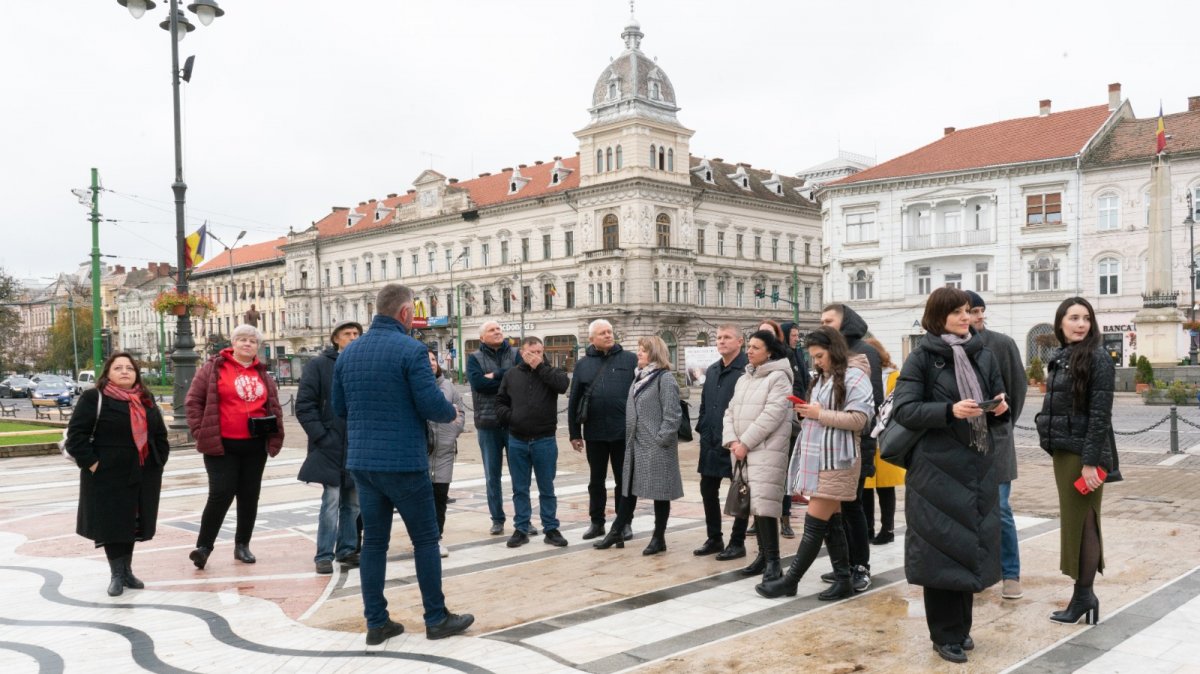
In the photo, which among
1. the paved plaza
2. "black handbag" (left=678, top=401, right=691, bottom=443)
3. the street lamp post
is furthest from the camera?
the street lamp post

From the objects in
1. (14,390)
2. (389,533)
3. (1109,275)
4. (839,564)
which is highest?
(1109,275)

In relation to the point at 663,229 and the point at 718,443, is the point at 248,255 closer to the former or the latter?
the point at 663,229

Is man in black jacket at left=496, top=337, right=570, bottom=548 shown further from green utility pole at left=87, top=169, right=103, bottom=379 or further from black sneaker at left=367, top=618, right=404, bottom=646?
green utility pole at left=87, top=169, right=103, bottom=379

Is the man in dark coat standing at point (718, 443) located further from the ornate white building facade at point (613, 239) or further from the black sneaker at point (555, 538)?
the ornate white building facade at point (613, 239)

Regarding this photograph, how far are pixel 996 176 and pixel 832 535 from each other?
4761 centimetres

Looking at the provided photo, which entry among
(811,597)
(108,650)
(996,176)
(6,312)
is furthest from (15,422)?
(996,176)

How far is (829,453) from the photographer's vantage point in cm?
619

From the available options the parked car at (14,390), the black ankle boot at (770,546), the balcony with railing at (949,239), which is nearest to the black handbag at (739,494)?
the black ankle boot at (770,546)

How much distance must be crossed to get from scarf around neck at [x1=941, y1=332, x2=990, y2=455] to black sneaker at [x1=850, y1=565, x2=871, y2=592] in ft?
6.07

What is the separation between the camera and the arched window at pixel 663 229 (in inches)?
2389

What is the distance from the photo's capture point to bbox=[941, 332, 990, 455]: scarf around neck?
4977 mm

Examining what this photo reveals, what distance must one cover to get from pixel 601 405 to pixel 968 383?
385 centimetres

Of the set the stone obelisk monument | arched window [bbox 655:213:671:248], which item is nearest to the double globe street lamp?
the stone obelisk monument

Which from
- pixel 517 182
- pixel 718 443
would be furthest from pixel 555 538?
pixel 517 182
